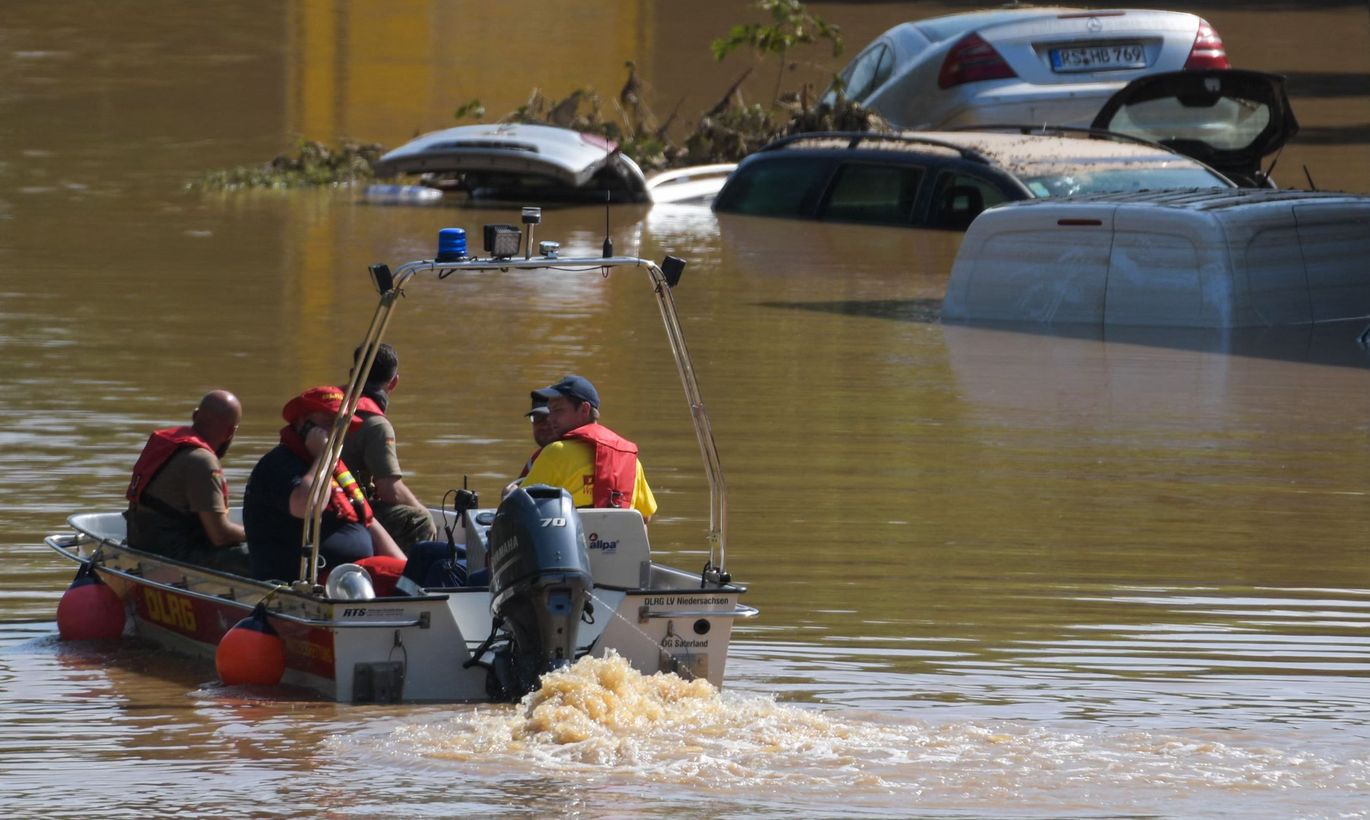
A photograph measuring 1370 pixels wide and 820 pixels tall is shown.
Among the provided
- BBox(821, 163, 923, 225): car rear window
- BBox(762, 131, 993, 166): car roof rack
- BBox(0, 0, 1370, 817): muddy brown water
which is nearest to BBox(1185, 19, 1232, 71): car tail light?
BBox(0, 0, 1370, 817): muddy brown water

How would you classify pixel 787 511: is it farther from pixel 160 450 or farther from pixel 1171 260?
pixel 1171 260

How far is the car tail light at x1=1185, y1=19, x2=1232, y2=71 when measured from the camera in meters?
24.5

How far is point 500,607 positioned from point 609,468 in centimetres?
94

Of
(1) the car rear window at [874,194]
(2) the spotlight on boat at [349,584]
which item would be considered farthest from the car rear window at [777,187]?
(2) the spotlight on boat at [349,584]

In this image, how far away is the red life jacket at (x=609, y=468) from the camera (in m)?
9.28

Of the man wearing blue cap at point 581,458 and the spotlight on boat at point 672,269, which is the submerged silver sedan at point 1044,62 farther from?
the spotlight on boat at point 672,269

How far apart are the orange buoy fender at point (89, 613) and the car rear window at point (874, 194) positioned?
45.1 feet

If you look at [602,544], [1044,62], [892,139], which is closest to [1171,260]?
[892,139]

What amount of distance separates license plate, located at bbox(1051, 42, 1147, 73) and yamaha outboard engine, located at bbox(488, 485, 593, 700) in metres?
16.9

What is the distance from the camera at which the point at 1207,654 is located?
9.34m

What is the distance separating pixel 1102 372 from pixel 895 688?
785cm

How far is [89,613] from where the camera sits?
973 cm

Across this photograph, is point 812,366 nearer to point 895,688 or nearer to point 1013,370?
point 1013,370

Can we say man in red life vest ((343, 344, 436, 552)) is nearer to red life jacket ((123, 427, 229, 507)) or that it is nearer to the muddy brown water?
red life jacket ((123, 427, 229, 507))
